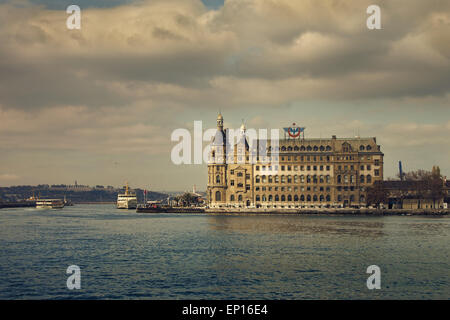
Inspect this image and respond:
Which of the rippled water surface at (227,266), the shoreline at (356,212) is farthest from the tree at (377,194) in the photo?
the rippled water surface at (227,266)

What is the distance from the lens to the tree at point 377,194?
18673 centimetres

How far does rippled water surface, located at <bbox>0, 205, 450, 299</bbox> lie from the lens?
4759 centimetres

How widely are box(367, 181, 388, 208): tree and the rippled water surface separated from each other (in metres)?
87.8

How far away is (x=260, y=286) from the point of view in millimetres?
49812

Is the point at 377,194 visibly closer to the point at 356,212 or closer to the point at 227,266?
the point at 356,212

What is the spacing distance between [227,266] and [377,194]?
137 m

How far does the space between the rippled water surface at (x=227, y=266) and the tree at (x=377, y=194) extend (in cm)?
8779

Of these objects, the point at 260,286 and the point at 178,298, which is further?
the point at 260,286
